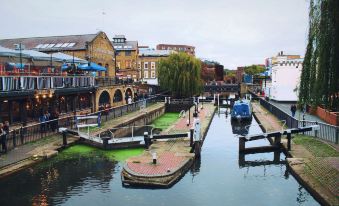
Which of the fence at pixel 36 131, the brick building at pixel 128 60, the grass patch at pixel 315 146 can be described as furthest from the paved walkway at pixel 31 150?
the brick building at pixel 128 60

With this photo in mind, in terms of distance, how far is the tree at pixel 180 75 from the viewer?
5512cm

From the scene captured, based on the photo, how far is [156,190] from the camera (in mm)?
15352

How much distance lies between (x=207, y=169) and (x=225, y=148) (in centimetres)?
659

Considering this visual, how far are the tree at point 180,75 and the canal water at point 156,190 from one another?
33.9 m

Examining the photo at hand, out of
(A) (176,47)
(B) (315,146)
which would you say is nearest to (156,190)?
(B) (315,146)

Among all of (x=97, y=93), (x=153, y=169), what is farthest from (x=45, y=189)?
(x=97, y=93)

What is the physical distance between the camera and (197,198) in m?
14.8

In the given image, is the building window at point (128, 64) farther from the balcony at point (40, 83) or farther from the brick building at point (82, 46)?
the balcony at point (40, 83)

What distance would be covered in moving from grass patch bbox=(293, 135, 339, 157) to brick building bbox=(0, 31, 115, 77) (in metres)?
29.5

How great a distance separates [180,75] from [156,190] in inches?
1592

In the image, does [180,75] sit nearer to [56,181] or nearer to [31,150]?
[31,150]

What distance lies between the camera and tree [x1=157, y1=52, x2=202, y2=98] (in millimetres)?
55125

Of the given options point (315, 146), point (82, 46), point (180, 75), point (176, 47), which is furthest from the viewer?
point (176, 47)

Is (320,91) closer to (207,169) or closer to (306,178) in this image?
(306,178)
